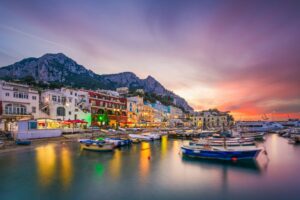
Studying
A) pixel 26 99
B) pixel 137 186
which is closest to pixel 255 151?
pixel 137 186

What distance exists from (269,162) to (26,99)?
182 ft

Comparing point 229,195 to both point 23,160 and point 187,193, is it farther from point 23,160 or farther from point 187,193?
point 23,160

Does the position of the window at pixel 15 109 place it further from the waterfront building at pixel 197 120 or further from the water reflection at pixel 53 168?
the waterfront building at pixel 197 120

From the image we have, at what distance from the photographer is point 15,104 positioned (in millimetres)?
46406

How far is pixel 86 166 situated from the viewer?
81.0 ft

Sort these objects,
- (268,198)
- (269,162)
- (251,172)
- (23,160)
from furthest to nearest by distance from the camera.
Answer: (269,162), (23,160), (251,172), (268,198)

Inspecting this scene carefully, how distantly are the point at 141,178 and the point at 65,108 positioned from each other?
45.3 m

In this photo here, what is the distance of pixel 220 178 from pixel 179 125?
4304 inches

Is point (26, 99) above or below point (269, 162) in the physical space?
above

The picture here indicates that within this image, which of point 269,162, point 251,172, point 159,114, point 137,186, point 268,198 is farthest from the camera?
point 159,114

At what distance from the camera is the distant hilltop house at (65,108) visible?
1787 inches

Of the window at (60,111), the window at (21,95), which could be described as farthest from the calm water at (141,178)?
the window at (60,111)

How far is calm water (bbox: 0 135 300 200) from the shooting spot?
16297mm

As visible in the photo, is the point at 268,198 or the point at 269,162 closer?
the point at 268,198
